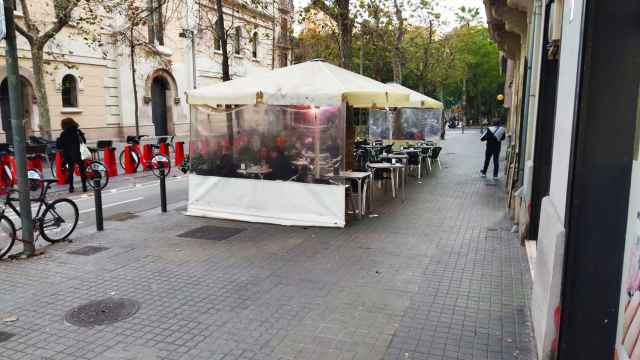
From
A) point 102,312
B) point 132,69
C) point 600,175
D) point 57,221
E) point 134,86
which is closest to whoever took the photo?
point 600,175

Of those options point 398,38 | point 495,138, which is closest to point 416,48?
point 398,38

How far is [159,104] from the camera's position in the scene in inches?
1172

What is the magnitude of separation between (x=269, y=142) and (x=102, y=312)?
15.4 ft

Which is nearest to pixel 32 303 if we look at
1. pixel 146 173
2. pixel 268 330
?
pixel 268 330

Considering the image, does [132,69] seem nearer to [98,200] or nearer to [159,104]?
[159,104]

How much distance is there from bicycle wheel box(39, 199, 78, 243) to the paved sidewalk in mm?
244

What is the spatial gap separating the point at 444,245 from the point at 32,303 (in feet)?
17.5

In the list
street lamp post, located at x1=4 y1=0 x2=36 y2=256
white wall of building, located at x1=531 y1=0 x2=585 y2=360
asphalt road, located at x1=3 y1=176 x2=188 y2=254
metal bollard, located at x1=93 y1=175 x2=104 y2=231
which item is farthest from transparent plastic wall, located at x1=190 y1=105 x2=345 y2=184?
white wall of building, located at x1=531 y1=0 x2=585 y2=360

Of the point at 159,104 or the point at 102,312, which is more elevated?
the point at 159,104

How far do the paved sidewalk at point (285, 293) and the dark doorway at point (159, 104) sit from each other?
2171 cm

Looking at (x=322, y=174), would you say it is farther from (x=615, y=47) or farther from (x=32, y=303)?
(x=615, y=47)

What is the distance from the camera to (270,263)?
6.67 meters

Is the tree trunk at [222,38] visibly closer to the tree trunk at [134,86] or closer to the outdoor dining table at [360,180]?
the outdoor dining table at [360,180]

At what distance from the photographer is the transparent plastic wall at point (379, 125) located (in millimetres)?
20266
